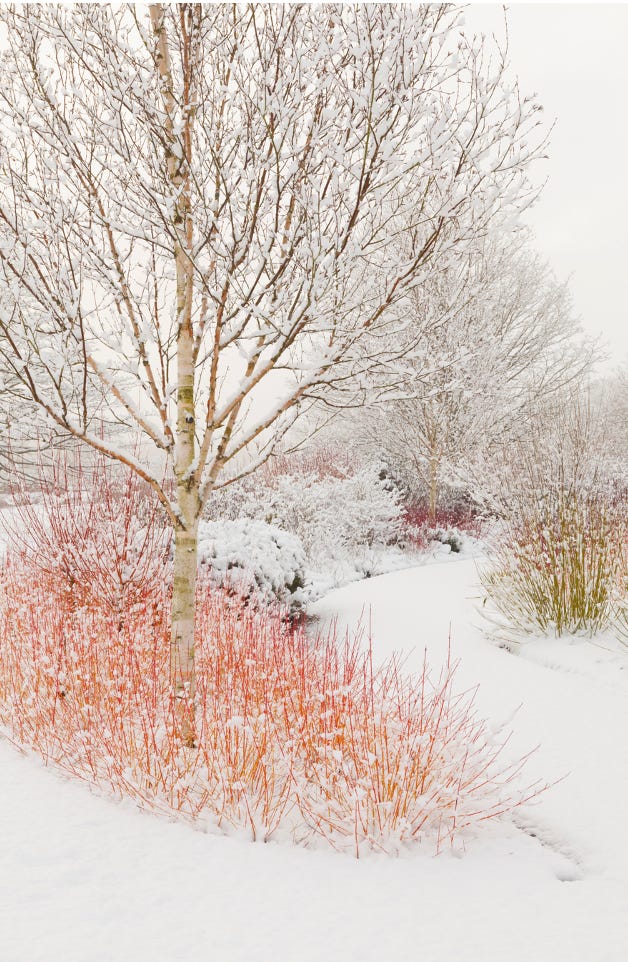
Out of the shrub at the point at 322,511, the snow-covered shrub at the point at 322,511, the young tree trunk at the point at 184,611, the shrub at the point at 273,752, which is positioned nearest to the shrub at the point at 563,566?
the shrub at the point at 273,752

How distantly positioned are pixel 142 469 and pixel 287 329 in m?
1.24

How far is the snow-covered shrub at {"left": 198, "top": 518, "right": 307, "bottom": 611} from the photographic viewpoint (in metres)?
7.68

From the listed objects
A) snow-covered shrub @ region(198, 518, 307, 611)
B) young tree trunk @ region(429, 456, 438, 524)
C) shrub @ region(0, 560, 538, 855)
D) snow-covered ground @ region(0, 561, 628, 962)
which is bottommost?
snow-covered ground @ region(0, 561, 628, 962)

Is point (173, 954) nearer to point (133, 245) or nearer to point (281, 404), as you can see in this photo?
point (281, 404)

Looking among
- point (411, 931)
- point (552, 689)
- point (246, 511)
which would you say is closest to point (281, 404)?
point (411, 931)

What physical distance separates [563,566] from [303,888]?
446 centimetres

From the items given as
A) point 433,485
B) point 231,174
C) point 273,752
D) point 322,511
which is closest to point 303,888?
point 273,752

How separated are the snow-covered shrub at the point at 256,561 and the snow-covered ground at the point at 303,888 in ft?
12.2

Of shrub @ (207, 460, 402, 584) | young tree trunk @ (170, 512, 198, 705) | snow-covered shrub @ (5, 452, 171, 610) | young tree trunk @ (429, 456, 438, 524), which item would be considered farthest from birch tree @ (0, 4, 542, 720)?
young tree trunk @ (429, 456, 438, 524)

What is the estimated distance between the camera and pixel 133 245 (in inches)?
142

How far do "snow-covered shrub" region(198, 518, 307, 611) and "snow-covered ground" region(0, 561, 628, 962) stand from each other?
372 cm

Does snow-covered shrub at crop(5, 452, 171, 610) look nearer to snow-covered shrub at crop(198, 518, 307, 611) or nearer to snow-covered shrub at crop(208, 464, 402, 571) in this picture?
snow-covered shrub at crop(198, 518, 307, 611)

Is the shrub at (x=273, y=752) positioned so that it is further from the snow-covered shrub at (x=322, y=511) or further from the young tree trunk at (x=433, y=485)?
the young tree trunk at (x=433, y=485)

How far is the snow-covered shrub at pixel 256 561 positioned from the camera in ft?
25.2
